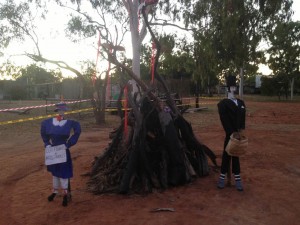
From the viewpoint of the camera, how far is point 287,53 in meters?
36.5

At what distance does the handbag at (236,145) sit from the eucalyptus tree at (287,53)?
32614 mm

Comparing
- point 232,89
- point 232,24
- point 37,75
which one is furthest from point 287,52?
point 37,75

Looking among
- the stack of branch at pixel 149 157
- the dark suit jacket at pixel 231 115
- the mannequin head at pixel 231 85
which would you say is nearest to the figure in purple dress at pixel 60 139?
the stack of branch at pixel 149 157

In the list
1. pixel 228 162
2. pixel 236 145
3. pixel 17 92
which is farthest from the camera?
pixel 17 92

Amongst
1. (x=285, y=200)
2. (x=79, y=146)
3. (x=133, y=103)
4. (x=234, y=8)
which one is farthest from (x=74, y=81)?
(x=285, y=200)

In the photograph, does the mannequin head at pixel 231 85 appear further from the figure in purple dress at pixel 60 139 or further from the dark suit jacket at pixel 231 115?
the figure in purple dress at pixel 60 139

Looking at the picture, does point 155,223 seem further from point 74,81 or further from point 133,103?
point 74,81

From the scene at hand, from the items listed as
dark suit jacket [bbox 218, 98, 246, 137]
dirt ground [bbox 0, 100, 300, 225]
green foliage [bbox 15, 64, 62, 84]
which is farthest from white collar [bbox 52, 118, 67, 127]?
green foliage [bbox 15, 64, 62, 84]

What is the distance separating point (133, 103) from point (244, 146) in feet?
7.35

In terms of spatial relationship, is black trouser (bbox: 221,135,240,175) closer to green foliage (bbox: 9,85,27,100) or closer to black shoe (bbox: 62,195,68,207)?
black shoe (bbox: 62,195,68,207)

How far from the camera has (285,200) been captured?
5543 millimetres

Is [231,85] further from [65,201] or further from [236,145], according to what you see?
[65,201]

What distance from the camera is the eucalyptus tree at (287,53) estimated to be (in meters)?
36.2

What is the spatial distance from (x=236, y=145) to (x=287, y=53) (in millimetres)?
33830
